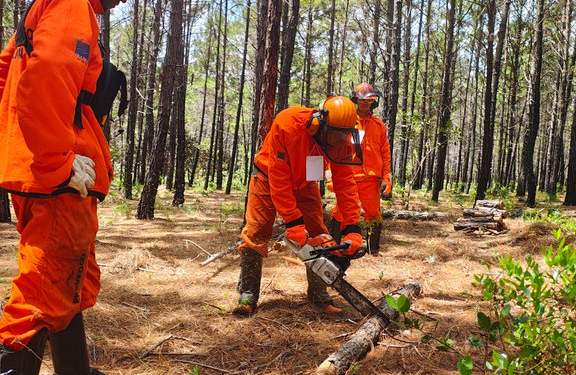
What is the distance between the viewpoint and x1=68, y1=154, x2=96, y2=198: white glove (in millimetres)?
1893

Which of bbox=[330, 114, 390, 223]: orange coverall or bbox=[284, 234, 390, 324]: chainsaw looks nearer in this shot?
bbox=[284, 234, 390, 324]: chainsaw

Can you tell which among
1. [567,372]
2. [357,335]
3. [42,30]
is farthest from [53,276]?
[567,372]

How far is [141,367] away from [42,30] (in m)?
2.11

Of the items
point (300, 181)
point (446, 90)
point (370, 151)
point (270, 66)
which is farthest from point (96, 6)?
point (446, 90)

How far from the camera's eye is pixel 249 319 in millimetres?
3715

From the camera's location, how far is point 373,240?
6.58 metres

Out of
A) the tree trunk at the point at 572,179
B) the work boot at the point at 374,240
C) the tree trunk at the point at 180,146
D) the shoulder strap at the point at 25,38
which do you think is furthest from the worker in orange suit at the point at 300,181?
the tree trunk at the point at 572,179

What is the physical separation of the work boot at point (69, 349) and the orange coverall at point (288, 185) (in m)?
1.70

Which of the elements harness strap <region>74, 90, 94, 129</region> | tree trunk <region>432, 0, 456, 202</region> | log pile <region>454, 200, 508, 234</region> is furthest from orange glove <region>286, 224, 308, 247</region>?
tree trunk <region>432, 0, 456, 202</region>

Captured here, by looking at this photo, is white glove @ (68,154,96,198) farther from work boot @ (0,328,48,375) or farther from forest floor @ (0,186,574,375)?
forest floor @ (0,186,574,375)

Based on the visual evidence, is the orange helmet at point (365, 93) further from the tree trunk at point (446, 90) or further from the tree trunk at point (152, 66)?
the tree trunk at point (446, 90)

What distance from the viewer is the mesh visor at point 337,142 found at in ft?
11.1

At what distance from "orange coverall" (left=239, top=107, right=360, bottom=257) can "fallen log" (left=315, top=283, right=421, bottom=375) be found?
83cm

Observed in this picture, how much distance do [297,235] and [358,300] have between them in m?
0.70
